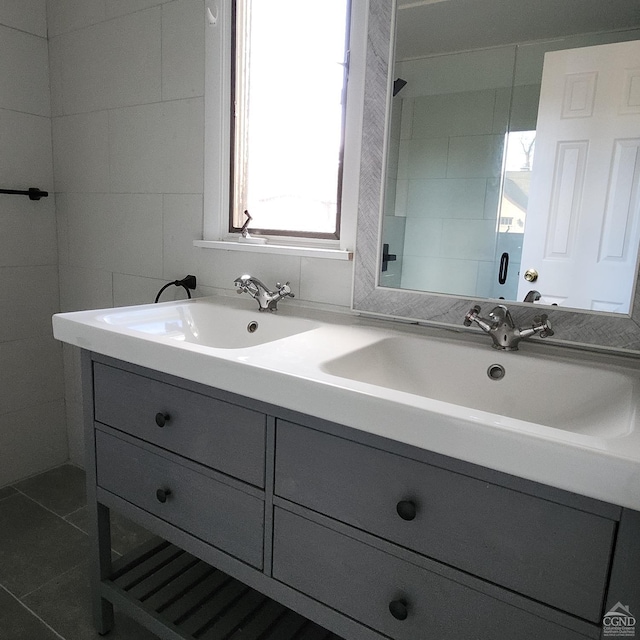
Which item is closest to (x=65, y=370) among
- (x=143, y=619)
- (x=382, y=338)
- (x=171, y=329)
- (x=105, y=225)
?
(x=105, y=225)

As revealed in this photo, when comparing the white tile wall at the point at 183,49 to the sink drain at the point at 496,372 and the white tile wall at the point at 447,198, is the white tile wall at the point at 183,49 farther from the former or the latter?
the sink drain at the point at 496,372

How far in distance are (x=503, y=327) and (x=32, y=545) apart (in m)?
1.67

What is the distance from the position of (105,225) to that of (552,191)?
4.98 ft

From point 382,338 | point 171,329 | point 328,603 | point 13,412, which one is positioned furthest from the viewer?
point 13,412

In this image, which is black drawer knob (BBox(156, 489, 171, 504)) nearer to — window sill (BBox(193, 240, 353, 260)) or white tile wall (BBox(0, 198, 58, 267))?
window sill (BBox(193, 240, 353, 260))

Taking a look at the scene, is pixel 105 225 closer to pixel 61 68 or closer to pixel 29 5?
pixel 61 68

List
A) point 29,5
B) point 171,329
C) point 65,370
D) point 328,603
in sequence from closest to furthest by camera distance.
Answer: point 328,603, point 171,329, point 29,5, point 65,370

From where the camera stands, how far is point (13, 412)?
6.59 feet

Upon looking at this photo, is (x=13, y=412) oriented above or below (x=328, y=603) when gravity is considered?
below

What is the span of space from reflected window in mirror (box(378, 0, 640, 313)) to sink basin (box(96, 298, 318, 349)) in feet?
1.01

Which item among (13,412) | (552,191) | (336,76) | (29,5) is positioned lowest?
(13,412)

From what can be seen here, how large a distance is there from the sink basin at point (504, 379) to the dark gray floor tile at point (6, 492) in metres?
1.72

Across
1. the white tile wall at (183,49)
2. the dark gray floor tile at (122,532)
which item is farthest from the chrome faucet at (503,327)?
the dark gray floor tile at (122,532)

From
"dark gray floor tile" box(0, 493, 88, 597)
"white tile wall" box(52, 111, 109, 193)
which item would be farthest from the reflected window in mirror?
"dark gray floor tile" box(0, 493, 88, 597)
